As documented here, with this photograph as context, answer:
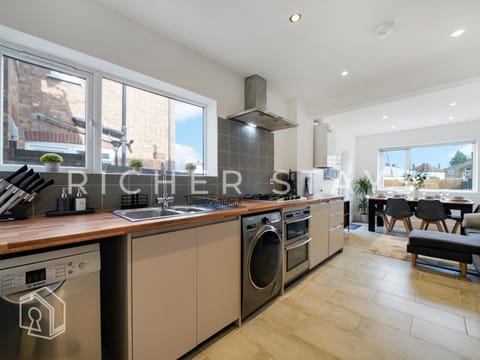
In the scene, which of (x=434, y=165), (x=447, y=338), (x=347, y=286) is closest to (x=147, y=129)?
(x=347, y=286)

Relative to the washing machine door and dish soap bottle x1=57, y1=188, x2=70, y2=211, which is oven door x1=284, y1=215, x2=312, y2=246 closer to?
the washing machine door

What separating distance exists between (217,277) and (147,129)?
59.1 inches

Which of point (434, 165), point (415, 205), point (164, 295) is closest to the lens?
point (164, 295)

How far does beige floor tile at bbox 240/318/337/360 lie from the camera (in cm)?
136

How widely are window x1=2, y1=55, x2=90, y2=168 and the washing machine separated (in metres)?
1.46

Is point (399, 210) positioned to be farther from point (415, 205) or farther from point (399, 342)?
point (399, 342)

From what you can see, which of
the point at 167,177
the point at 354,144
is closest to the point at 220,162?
the point at 167,177

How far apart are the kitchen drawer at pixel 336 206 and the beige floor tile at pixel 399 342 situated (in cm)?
149

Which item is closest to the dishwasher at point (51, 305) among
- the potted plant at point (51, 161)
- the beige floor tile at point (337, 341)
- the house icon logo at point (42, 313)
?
the house icon logo at point (42, 313)

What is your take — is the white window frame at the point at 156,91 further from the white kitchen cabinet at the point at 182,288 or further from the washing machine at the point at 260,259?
the white kitchen cabinet at the point at 182,288

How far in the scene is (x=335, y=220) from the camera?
3055mm

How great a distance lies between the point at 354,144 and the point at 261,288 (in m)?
5.93

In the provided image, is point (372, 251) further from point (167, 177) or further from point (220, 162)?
point (167, 177)

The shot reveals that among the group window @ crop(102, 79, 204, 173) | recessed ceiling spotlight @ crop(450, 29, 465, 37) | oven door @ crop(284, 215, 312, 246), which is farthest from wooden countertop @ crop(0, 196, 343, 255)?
recessed ceiling spotlight @ crop(450, 29, 465, 37)
